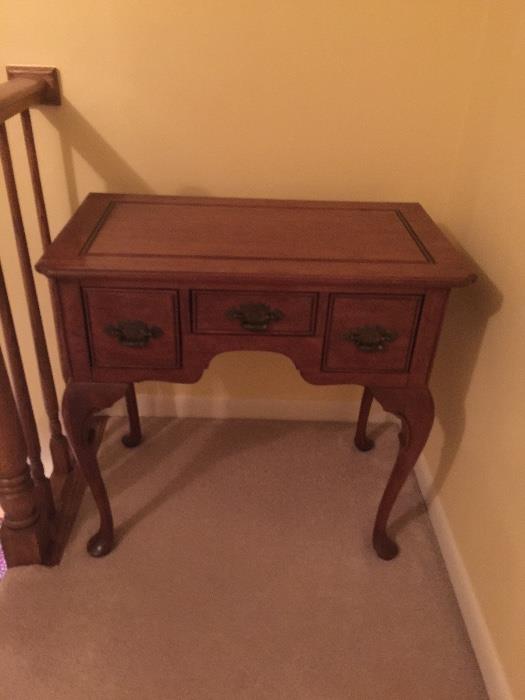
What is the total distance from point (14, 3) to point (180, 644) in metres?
1.51

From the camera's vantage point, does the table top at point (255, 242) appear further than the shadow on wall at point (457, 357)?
No

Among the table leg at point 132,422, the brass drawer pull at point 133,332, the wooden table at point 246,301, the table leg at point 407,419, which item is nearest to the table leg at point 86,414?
the wooden table at point 246,301

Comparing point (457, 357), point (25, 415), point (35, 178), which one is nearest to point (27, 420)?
point (25, 415)

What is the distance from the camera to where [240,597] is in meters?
1.39

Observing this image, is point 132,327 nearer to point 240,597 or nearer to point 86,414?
point 86,414

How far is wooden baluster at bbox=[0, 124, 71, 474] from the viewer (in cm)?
128

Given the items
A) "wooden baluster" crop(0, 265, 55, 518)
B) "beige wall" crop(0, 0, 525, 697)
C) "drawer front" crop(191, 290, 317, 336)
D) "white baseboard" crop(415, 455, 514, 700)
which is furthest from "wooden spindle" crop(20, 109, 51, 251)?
"white baseboard" crop(415, 455, 514, 700)

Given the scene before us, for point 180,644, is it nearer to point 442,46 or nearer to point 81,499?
point 81,499

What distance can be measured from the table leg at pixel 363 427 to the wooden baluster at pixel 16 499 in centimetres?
93

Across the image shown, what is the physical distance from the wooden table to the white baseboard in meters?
0.34

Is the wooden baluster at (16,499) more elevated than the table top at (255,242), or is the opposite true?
the table top at (255,242)

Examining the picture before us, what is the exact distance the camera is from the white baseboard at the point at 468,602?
3.89ft

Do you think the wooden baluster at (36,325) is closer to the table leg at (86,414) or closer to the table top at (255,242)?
the table top at (255,242)

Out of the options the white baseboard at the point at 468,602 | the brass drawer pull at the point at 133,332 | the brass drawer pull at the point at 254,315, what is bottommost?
the white baseboard at the point at 468,602
